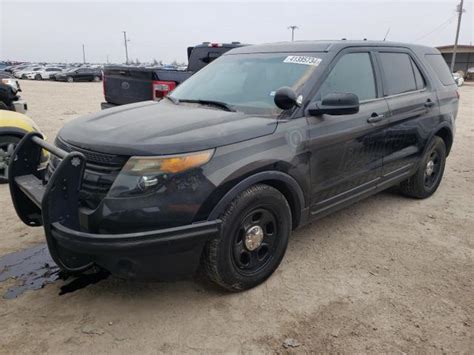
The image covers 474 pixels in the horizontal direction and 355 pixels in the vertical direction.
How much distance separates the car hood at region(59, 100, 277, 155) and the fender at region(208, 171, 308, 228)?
290 millimetres

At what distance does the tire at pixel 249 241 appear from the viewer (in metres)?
2.84

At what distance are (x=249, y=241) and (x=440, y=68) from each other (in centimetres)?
376

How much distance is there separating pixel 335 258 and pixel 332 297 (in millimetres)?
646

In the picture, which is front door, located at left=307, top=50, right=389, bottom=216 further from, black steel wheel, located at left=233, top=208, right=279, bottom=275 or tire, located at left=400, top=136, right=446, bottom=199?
tire, located at left=400, top=136, right=446, bottom=199

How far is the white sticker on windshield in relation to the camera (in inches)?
140

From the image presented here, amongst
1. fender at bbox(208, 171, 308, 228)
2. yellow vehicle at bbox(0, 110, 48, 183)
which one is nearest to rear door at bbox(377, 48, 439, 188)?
fender at bbox(208, 171, 308, 228)

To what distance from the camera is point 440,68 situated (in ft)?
17.2

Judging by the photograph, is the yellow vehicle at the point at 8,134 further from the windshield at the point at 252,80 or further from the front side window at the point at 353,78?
the front side window at the point at 353,78

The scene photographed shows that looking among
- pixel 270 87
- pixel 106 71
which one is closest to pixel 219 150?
pixel 270 87

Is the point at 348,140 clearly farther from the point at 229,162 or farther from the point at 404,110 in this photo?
the point at 229,162

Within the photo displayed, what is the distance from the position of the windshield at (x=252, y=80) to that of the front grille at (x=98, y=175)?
1164 mm

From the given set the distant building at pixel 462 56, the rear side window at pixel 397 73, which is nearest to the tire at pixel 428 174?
the rear side window at pixel 397 73

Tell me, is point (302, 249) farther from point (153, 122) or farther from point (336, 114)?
point (153, 122)

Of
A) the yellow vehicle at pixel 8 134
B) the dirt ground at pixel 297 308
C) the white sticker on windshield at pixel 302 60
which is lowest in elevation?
the dirt ground at pixel 297 308
